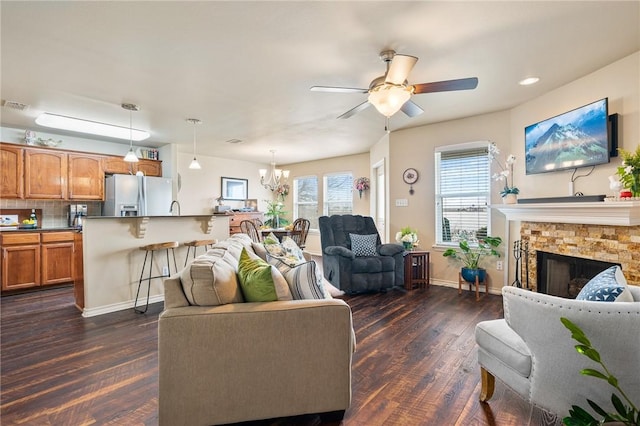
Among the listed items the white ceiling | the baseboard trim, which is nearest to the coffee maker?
the white ceiling

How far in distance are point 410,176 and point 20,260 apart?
19.3ft

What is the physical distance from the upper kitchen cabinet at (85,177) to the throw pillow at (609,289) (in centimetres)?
638

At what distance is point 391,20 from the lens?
2098 millimetres

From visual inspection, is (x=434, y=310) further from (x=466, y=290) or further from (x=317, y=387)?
(x=317, y=387)

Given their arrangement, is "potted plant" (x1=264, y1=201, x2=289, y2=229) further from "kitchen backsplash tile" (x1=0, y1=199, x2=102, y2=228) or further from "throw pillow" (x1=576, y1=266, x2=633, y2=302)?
"throw pillow" (x1=576, y1=266, x2=633, y2=302)

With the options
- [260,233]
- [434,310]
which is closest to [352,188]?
[260,233]

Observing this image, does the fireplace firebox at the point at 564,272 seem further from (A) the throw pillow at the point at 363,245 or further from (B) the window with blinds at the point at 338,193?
(B) the window with blinds at the point at 338,193

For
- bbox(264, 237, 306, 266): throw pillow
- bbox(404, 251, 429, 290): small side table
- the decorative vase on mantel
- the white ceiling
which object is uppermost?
the white ceiling

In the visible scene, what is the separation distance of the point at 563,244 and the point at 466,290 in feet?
4.70

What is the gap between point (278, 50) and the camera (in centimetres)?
249

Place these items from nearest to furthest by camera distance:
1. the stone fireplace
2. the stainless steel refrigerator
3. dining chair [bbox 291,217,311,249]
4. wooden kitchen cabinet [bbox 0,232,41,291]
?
the stone fireplace, wooden kitchen cabinet [bbox 0,232,41,291], the stainless steel refrigerator, dining chair [bbox 291,217,311,249]

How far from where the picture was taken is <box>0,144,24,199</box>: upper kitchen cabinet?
433cm

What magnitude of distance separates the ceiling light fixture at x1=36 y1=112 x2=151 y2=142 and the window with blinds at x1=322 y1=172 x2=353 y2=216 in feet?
→ 13.0

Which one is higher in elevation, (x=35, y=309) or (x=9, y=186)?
(x=9, y=186)
